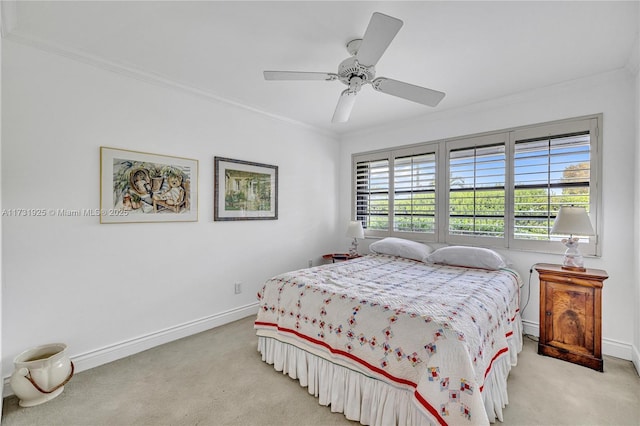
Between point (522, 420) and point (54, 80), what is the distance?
402 centimetres

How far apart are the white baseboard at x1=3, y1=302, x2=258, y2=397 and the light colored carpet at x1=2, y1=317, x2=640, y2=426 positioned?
8 cm

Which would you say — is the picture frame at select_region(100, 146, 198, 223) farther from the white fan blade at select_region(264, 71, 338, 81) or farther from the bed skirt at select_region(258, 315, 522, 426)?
the bed skirt at select_region(258, 315, 522, 426)

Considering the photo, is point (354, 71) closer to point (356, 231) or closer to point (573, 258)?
point (356, 231)

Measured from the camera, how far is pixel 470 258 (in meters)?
2.95

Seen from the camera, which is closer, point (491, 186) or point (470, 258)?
point (470, 258)

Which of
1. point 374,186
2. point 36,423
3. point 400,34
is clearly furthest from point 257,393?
point 374,186

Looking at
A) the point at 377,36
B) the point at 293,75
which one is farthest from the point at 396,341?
the point at 293,75

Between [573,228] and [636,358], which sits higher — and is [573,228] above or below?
above

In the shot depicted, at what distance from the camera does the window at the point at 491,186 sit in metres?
2.79

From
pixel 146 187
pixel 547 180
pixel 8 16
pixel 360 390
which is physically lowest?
pixel 360 390

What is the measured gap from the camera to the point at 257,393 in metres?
2.04

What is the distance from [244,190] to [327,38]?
1.95m

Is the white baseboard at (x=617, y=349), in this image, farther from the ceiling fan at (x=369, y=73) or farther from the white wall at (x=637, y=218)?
the ceiling fan at (x=369, y=73)

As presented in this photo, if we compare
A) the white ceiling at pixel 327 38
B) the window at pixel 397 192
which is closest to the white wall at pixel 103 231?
the white ceiling at pixel 327 38
